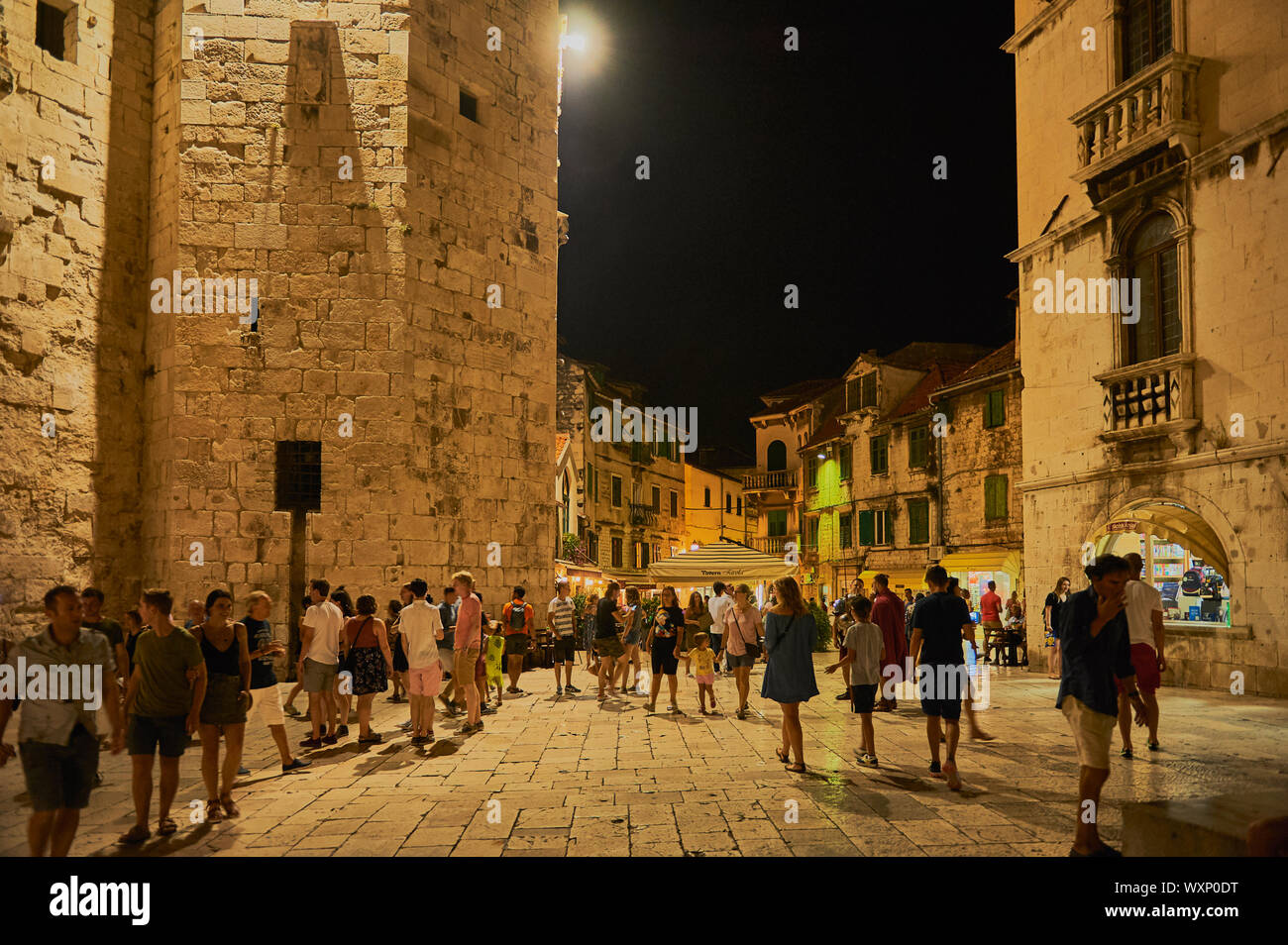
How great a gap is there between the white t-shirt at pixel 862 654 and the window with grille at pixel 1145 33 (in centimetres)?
1138

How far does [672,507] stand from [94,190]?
33342 mm

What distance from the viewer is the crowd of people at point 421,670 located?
15.2 feet

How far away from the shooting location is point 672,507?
43594mm

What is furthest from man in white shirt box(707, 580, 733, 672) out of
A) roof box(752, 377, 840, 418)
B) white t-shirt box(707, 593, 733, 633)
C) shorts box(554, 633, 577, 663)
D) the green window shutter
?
roof box(752, 377, 840, 418)

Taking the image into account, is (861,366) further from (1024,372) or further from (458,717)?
(458,717)

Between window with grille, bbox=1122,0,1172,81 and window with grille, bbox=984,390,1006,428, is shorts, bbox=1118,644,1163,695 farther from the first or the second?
window with grille, bbox=984,390,1006,428

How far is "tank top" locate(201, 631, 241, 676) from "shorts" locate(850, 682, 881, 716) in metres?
5.14

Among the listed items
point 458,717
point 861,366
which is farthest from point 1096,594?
point 861,366

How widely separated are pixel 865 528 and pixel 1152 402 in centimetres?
1977

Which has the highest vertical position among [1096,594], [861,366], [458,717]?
[861,366]

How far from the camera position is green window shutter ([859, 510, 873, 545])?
32.2 metres

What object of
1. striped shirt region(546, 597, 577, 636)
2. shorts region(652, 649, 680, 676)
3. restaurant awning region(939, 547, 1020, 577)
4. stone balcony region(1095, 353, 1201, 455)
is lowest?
shorts region(652, 649, 680, 676)

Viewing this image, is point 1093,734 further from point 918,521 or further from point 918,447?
point 918,447
